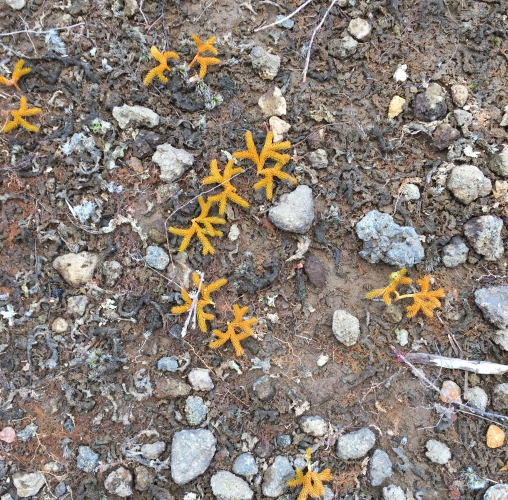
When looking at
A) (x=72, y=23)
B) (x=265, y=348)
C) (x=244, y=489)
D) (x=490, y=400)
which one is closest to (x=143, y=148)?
(x=72, y=23)

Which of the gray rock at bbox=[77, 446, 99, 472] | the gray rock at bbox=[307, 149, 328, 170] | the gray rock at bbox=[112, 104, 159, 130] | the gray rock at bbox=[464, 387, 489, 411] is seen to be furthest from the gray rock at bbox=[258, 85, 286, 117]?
the gray rock at bbox=[77, 446, 99, 472]

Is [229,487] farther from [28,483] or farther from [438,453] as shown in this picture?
[438,453]

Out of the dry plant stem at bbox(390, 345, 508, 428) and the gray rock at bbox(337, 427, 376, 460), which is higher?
the dry plant stem at bbox(390, 345, 508, 428)

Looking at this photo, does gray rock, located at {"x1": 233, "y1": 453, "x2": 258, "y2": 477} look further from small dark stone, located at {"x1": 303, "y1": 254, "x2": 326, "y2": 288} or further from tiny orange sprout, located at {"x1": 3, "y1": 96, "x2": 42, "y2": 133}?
tiny orange sprout, located at {"x1": 3, "y1": 96, "x2": 42, "y2": 133}

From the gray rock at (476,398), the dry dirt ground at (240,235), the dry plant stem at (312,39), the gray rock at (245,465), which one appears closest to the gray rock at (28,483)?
the dry dirt ground at (240,235)

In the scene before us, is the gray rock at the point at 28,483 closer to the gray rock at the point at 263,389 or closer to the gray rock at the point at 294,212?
the gray rock at the point at 263,389

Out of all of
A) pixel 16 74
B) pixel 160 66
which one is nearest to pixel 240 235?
pixel 160 66
